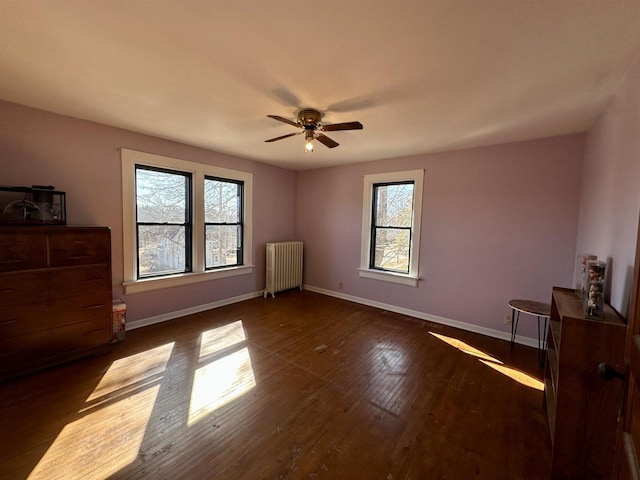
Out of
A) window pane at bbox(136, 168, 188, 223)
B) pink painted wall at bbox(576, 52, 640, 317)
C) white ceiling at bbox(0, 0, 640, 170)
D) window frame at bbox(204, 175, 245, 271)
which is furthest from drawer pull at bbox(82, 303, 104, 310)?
pink painted wall at bbox(576, 52, 640, 317)

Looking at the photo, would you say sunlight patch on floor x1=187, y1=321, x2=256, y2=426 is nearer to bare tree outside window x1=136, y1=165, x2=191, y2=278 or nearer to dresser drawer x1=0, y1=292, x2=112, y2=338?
dresser drawer x1=0, y1=292, x2=112, y2=338

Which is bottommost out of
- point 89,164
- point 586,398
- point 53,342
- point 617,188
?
point 53,342

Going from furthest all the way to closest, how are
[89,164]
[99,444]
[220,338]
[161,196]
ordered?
1. [161,196]
2. [220,338]
3. [89,164]
4. [99,444]

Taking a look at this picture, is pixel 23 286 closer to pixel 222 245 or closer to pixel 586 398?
pixel 222 245

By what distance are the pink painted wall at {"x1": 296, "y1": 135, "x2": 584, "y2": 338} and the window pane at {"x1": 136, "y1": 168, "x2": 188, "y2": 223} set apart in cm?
274

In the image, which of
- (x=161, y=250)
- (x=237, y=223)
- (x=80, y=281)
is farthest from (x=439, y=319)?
(x=80, y=281)

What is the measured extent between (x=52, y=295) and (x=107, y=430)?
143 centimetres

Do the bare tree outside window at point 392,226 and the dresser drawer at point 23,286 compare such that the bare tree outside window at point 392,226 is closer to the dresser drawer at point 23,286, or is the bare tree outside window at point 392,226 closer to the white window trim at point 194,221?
the white window trim at point 194,221

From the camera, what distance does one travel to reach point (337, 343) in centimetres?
315

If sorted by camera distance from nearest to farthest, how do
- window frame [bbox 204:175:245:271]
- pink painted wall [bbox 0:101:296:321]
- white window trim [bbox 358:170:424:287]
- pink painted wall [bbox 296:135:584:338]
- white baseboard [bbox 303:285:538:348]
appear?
pink painted wall [bbox 0:101:296:321]
pink painted wall [bbox 296:135:584:338]
white baseboard [bbox 303:285:538:348]
white window trim [bbox 358:170:424:287]
window frame [bbox 204:175:245:271]

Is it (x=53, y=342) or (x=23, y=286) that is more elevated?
(x=23, y=286)

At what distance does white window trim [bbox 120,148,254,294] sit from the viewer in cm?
327

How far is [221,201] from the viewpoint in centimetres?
434

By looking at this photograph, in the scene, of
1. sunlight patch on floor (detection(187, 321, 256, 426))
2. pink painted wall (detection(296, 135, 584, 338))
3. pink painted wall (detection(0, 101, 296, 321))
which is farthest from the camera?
pink painted wall (detection(296, 135, 584, 338))
